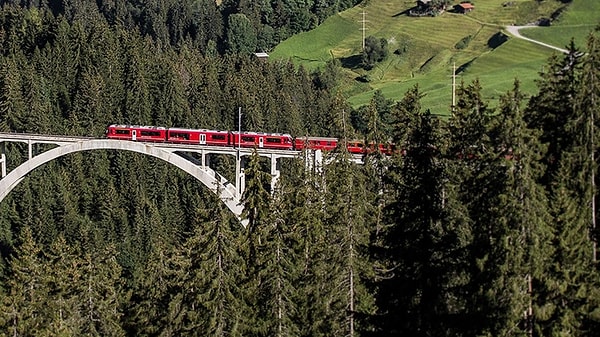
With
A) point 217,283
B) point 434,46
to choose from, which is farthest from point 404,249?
point 434,46

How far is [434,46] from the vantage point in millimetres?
139500

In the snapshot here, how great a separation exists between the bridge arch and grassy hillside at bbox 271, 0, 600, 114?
53741 millimetres

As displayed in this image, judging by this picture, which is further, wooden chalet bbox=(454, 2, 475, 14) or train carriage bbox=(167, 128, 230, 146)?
wooden chalet bbox=(454, 2, 475, 14)

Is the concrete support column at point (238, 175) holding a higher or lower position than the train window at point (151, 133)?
lower

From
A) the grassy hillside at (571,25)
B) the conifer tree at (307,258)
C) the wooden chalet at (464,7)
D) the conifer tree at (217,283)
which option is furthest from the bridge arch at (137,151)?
the wooden chalet at (464,7)

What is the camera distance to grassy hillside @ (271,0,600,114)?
398 ft

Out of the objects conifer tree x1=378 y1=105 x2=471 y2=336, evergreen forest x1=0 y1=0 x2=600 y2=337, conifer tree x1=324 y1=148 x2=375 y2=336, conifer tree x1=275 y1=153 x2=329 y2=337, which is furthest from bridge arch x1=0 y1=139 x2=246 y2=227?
conifer tree x1=378 y1=105 x2=471 y2=336

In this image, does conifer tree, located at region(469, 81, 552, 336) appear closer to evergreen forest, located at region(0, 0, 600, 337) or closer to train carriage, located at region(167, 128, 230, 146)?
evergreen forest, located at region(0, 0, 600, 337)

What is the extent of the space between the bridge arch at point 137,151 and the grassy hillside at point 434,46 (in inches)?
2116

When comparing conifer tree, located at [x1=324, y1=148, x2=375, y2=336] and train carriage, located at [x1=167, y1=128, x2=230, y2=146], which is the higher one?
train carriage, located at [x1=167, y1=128, x2=230, y2=146]

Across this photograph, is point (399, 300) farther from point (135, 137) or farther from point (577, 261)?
point (135, 137)

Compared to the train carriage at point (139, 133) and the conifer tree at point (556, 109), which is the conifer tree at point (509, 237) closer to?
the conifer tree at point (556, 109)

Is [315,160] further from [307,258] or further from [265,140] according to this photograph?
[307,258]

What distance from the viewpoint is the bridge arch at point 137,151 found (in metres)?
57.7
